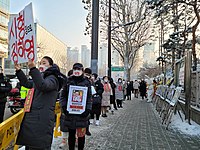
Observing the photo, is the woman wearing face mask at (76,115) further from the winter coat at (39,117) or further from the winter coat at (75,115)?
the winter coat at (39,117)

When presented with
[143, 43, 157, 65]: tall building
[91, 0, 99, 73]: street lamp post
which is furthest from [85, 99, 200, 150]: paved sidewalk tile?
[143, 43, 157, 65]: tall building

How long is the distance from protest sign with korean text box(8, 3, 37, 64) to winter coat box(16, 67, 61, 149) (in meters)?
0.71

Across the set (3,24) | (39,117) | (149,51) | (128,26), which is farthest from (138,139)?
(3,24)

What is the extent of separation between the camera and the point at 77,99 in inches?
217

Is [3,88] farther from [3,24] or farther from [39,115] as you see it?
[3,24]

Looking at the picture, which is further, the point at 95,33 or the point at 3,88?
the point at 95,33

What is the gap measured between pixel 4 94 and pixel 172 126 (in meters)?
5.72

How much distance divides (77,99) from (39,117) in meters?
1.72

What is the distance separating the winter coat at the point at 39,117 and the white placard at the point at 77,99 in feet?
4.89

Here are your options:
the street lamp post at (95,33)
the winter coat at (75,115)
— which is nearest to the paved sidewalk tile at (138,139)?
the winter coat at (75,115)

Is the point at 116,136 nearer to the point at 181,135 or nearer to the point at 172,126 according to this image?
the point at 181,135

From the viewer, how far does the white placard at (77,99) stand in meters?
5.46

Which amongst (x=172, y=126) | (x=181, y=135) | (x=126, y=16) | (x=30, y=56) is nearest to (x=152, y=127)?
(x=172, y=126)

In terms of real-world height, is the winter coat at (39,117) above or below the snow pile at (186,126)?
above
